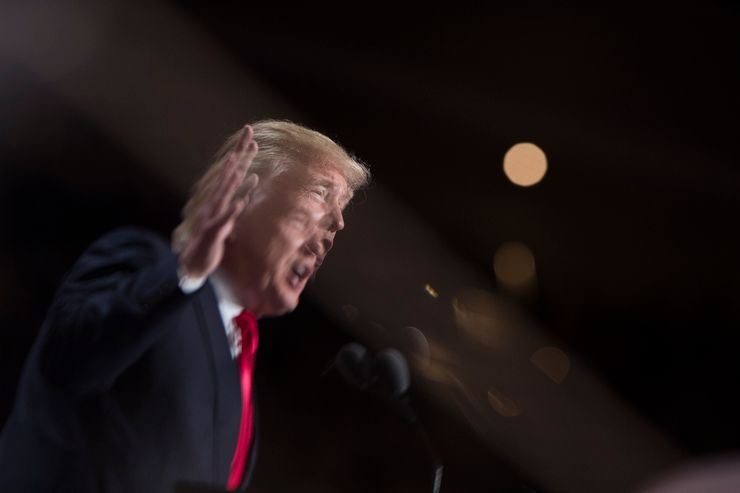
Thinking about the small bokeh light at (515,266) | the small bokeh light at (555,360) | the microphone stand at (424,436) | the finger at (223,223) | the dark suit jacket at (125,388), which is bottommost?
the dark suit jacket at (125,388)

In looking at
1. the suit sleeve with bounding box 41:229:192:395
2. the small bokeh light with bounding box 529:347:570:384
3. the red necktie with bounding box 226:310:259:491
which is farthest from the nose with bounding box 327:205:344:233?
the small bokeh light with bounding box 529:347:570:384

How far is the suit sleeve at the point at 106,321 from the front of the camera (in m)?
1.03

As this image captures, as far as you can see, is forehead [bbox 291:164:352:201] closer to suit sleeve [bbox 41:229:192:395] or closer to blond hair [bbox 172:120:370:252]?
blond hair [bbox 172:120:370:252]

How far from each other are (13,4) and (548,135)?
1791 mm

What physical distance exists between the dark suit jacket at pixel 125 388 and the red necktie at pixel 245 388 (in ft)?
0.22

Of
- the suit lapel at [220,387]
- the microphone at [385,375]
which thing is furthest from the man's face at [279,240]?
the microphone at [385,375]

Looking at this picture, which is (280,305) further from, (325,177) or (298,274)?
(325,177)

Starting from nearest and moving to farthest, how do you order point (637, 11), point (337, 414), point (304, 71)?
point (337, 414)
point (304, 71)
point (637, 11)

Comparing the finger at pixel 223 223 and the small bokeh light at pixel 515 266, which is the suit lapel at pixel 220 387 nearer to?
the finger at pixel 223 223

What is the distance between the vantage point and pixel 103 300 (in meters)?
1.08

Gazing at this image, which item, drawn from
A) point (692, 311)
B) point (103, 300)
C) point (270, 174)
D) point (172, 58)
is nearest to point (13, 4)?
point (172, 58)

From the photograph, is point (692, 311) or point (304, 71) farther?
point (692, 311)

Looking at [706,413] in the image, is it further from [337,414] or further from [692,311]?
[337,414]

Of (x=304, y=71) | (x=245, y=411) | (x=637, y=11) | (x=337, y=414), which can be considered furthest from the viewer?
(x=637, y=11)
